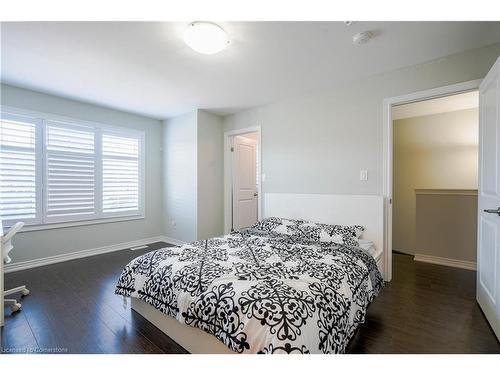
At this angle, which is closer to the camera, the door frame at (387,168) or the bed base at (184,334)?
the bed base at (184,334)

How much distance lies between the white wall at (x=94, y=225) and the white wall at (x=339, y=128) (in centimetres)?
219

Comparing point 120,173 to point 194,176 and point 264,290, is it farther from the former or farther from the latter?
point 264,290

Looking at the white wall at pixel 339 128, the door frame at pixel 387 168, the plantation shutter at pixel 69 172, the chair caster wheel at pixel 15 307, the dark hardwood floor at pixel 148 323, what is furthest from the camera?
the plantation shutter at pixel 69 172

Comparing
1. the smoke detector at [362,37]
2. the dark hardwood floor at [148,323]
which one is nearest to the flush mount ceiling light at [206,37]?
the smoke detector at [362,37]

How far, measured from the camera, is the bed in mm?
1191

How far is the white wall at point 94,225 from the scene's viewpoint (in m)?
3.19

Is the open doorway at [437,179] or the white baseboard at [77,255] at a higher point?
the open doorway at [437,179]

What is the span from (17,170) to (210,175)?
104 inches

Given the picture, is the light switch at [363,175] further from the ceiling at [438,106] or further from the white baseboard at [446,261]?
the white baseboard at [446,261]

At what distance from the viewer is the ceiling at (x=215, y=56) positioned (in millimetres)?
1926

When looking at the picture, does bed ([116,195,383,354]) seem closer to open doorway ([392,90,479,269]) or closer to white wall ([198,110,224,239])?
white wall ([198,110,224,239])

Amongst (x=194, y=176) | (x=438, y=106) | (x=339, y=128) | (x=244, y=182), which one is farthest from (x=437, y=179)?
(x=194, y=176)

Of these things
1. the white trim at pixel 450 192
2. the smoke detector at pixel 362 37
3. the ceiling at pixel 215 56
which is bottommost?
the white trim at pixel 450 192

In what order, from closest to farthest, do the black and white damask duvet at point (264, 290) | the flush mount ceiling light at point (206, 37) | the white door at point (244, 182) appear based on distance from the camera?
1. the black and white damask duvet at point (264, 290)
2. the flush mount ceiling light at point (206, 37)
3. the white door at point (244, 182)
